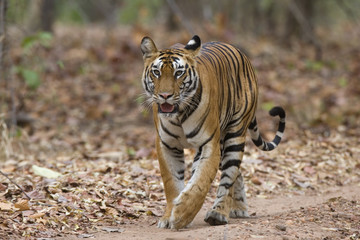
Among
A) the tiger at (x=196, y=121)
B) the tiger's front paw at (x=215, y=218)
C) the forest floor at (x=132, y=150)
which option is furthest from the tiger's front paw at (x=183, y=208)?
the tiger's front paw at (x=215, y=218)

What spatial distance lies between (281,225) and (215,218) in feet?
2.15

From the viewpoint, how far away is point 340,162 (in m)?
7.85

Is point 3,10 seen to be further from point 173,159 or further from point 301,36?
point 301,36

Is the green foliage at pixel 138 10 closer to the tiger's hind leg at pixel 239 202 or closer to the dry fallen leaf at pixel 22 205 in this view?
the tiger's hind leg at pixel 239 202

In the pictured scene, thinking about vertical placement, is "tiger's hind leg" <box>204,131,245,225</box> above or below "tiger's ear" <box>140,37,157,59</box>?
below

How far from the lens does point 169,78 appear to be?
457cm

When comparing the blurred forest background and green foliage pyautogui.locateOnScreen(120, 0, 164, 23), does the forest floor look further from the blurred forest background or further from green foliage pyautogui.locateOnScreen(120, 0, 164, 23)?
green foliage pyautogui.locateOnScreen(120, 0, 164, 23)

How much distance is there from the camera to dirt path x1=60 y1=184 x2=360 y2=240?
4348mm

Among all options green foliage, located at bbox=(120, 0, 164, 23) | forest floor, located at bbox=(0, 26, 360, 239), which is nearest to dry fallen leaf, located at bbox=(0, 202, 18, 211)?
forest floor, located at bbox=(0, 26, 360, 239)

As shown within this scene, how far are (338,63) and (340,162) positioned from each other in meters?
7.38

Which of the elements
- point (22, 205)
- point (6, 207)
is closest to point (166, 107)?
point (22, 205)

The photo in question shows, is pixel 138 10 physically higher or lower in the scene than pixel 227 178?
higher

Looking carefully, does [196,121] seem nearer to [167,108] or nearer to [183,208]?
[167,108]

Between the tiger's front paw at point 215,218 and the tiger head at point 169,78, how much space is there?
3.35ft
